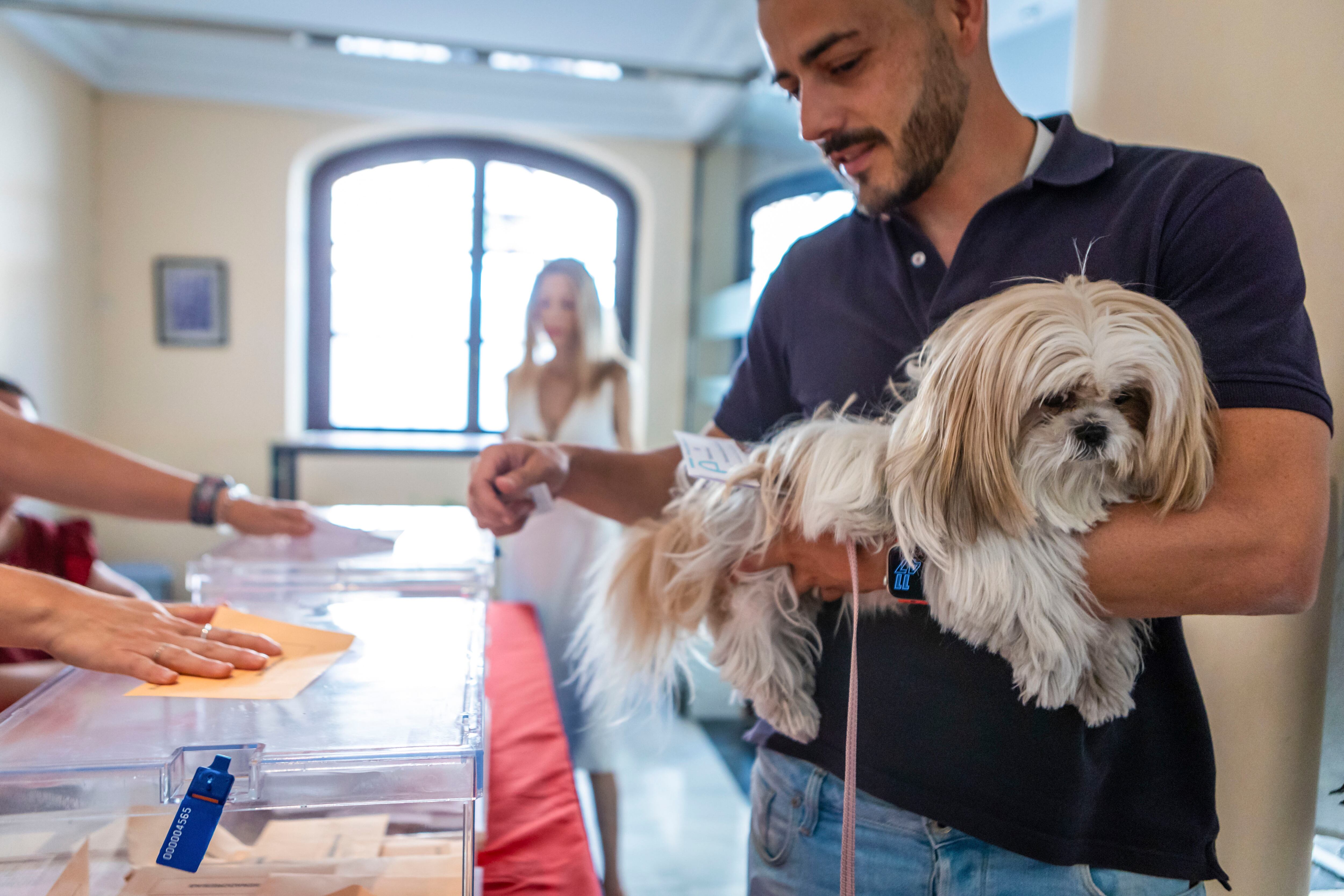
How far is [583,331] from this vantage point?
3768 millimetres

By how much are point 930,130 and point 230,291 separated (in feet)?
17.9

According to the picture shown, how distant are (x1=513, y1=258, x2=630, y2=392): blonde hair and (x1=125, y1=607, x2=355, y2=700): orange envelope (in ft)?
8.85

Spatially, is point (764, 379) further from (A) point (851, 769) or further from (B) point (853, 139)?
(A) point (851, 769)

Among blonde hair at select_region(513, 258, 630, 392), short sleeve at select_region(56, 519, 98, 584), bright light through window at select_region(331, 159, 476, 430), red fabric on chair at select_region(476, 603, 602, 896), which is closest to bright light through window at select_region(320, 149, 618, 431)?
bright light through window at select_region(331, 159, 476, 430)

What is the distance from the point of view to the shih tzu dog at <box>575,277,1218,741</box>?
0.83 metres

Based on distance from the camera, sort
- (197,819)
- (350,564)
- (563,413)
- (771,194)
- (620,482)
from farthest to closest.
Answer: (771,194)
(563,413)
(350,564)
(620,482)
(197,819)

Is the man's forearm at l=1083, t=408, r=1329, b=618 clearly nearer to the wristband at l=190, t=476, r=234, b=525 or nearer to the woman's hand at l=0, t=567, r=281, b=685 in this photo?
the woman's hand at l=0, t=567, r=281, b=685

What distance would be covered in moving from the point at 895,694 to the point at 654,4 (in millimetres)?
4412

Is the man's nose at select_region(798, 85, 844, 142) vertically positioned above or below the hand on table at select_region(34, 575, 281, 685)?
above

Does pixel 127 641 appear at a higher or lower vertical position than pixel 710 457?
lower

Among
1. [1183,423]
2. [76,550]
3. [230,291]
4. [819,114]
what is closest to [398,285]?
[230,291]

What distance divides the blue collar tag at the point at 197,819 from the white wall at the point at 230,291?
197 inches

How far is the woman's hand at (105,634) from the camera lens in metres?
0.84

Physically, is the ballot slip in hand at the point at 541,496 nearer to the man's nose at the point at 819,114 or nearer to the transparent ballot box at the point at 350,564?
the transparent ballot box at the point at 350,564
